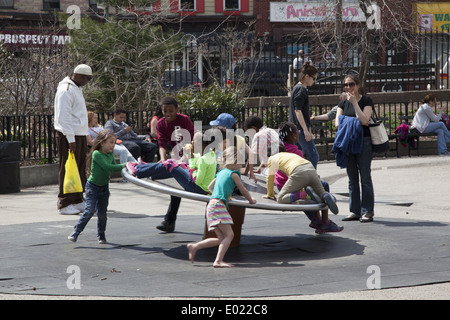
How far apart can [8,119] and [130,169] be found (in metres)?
6.42

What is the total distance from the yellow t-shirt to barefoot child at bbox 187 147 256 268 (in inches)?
30.5

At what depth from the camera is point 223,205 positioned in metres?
7.05

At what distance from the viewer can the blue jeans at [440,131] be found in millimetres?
17609

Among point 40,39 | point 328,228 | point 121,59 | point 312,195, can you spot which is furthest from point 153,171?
point 40,39

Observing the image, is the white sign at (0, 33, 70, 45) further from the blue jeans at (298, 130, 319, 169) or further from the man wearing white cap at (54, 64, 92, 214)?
the blue jeans at (298, 130, 319, 169)

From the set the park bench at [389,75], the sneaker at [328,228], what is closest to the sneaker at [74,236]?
the sneaker at [328,228]

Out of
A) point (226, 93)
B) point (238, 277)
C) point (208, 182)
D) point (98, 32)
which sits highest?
point (98, 32)

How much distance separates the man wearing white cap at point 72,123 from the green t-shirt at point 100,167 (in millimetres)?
1935

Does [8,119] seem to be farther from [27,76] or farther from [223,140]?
[223,140]

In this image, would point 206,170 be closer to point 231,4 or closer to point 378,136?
point 378,136

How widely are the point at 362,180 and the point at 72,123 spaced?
12.9 ft

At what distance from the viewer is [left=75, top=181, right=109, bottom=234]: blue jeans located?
319 inches
